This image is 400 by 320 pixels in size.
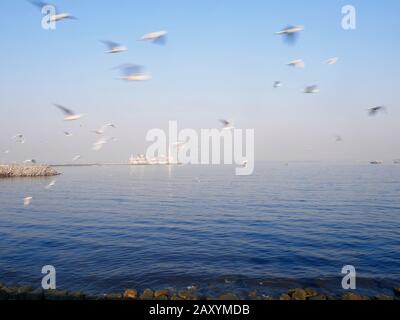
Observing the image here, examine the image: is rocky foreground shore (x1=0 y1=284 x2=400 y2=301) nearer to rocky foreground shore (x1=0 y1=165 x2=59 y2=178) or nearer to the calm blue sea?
the calm blue sea

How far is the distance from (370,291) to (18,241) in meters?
26.1

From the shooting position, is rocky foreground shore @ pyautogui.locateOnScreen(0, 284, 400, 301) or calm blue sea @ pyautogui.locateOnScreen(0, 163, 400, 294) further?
calm blue sea @ pyautogui.locateOnScreen(0, 163, 400, 294)

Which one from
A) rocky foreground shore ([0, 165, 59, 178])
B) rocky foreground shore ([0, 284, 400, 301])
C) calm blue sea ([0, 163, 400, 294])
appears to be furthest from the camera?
rocky foreground shore ([0, 165, 59, 178])

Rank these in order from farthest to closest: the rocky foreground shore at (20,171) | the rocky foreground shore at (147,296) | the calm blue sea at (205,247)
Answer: the rocky foreground shore at (20,171)
the calm blue sea at (205,247)
the rocky foreground shore at (147,296)

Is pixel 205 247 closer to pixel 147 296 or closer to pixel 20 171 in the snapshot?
pixel 147 296

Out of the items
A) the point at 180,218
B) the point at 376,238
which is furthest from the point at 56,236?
the point at 376,238

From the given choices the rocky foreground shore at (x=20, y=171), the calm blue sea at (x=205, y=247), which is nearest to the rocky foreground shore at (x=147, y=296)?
the calm blue sea at (x=205, y=247)

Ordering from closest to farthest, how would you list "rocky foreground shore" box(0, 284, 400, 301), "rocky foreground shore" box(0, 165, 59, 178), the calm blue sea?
"rocky foreground shore" box(0, 284, 400, 301) → the calm blue sea → "rocky foreground shore" box(0, 165, 59, 178)

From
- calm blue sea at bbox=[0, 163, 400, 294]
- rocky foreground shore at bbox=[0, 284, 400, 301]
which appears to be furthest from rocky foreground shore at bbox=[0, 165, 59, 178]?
rocky foreground shore at bbox=[0, 284, 400, 301]

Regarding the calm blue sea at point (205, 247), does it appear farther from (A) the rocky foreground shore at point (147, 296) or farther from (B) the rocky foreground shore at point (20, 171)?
(B) the rocky foreground shore at point (20, 171)

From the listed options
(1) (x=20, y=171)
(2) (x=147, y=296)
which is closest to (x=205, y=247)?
(2) (x=147, y=296)

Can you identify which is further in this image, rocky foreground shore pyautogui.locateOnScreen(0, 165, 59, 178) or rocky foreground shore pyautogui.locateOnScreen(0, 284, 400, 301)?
rocky foreground shore pyautogui.locateOnScreen(0, 165, 59, 178)

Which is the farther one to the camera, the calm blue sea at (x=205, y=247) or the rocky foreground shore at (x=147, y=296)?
the calm blue sea at (x=205, y=247)

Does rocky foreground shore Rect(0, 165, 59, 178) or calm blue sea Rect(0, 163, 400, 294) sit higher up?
rocky foreground shore Rect(0, 165, 59, 178)
